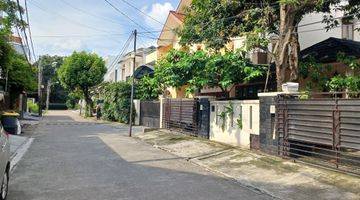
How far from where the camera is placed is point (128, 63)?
5038 centimetres

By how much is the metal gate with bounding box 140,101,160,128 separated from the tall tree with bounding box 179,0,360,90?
8050 mm

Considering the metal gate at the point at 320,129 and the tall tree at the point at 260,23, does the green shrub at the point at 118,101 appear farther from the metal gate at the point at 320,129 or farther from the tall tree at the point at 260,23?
the metal gate at the point at 320,129

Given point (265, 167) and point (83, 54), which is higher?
point (83, 54)

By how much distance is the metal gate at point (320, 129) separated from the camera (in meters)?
10.00

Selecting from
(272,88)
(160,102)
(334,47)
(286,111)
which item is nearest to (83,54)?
(160,102)

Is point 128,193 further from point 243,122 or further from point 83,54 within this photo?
point 83,54

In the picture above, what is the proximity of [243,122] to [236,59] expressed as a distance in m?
3.13

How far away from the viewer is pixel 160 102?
26.9 m

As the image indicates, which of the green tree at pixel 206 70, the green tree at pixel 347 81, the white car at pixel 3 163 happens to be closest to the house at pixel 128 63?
the green tree at pixel 206 70

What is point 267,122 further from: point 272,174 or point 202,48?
point 202,48

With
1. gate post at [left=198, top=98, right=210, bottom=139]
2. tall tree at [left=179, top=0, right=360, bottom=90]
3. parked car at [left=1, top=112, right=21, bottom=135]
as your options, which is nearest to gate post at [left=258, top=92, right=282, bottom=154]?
tall tree at [left=179, top=0, right=360, bottom=90]

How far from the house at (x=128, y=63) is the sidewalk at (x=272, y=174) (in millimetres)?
24176

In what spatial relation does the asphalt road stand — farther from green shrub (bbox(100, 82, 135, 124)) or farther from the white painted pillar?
green shrub (bbox(100, 82, 135, 124))

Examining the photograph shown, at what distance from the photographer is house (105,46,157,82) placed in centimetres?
4155
